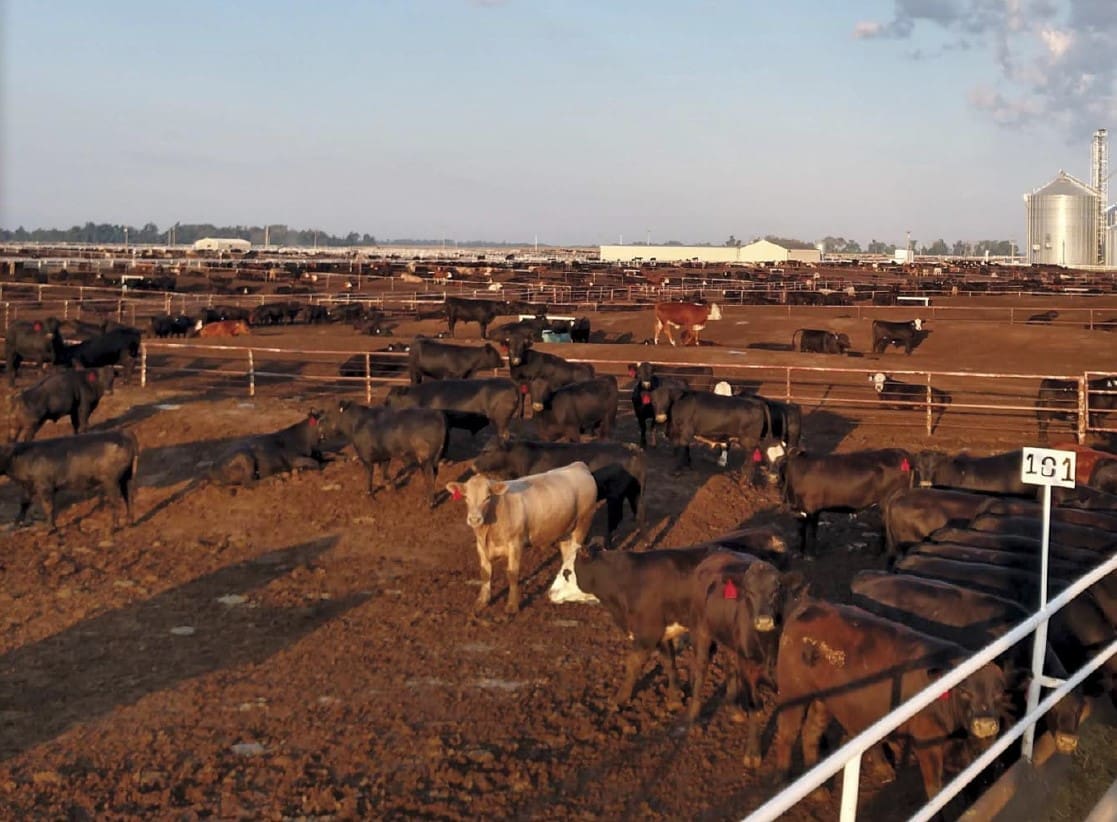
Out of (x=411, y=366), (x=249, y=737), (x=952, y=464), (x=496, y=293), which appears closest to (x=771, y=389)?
(x=411, y=366)

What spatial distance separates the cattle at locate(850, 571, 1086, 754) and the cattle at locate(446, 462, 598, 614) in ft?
10.9

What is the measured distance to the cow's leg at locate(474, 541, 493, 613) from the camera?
32.1 ft

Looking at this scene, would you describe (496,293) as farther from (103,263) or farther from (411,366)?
(103,263)

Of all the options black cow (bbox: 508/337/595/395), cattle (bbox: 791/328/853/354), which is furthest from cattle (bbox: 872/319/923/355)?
black cow (bbox: 508/337/595/395)

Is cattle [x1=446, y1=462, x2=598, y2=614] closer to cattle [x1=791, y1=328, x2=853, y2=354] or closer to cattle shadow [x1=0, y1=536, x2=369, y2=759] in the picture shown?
cattle shadow [x1=0, y1=536, x2=369, y2=759]

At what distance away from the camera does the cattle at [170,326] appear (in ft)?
93.1

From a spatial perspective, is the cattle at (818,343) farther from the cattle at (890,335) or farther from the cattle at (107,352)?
the cattle at (107,352)

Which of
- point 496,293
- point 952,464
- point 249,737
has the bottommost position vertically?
point 249,737

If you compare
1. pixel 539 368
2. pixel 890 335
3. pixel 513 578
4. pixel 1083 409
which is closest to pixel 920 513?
pixel 513 578

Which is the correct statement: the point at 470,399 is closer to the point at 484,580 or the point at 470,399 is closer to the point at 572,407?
the point at 572,407

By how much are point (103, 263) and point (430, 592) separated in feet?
239

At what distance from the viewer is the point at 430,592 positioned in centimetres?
1029

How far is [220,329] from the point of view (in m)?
29.8

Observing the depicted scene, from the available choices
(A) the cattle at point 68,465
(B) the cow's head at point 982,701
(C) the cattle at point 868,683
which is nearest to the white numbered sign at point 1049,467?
(C) the cattle at point 868,683
